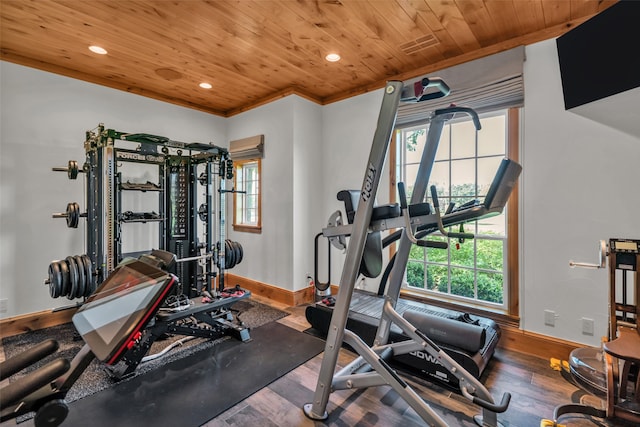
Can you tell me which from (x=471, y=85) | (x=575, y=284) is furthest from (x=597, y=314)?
(x=471, y=85)

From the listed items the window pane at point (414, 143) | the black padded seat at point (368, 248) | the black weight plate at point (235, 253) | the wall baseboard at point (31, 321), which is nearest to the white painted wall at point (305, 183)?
the black weight plate at point (235, 253)

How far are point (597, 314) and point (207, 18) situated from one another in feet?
12.4

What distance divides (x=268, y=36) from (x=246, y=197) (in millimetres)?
2584

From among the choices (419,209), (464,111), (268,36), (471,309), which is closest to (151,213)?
(268,36)

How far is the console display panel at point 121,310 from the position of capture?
0.81 metres

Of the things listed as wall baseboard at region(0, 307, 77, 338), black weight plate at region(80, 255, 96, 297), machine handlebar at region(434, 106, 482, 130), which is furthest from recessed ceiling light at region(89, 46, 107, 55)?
machine handlebar at region(434, 106, 482, 130)

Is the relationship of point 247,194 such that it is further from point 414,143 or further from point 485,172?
point 485,172

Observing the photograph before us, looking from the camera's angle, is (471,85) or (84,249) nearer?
(471,85)

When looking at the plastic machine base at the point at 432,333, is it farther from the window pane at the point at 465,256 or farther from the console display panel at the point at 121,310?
the console display panel at the point at 121,310

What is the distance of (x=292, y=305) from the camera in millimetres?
3721

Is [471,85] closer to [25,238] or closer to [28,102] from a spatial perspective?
[28,102]

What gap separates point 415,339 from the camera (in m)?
1.86

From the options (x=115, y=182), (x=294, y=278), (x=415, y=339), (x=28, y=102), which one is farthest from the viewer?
(x=294, y=278)

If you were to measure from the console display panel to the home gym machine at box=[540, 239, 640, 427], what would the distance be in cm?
218
